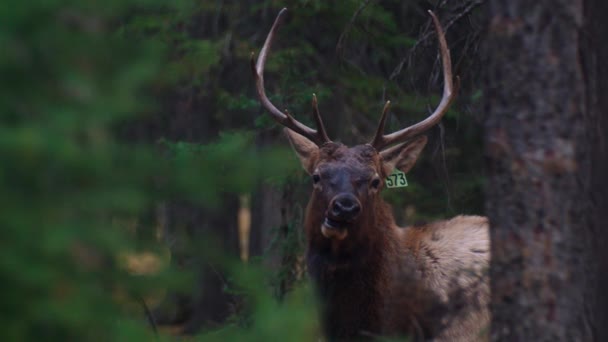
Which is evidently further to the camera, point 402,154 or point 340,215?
point 402,154

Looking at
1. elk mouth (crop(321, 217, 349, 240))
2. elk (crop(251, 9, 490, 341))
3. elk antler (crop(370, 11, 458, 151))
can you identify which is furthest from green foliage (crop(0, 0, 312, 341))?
elk antler (crop(370, 11, 458, 151))

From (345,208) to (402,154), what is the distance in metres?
1.49

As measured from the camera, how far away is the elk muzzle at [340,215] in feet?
23.0

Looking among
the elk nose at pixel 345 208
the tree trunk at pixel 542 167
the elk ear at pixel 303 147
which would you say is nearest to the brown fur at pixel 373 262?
the elk nose at pixel 345 208

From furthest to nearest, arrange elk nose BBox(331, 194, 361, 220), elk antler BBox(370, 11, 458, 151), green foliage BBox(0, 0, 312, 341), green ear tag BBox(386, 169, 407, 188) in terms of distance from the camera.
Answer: green ear tag BBox(386, 169, 407, 188) → elk antler BBox(370, 11, 458, 151) → elk nose BBox(331, 194, 361, 220) → green foliage BBox(0, 0, 312, 341)

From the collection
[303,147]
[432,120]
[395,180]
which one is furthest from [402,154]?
[303,147]

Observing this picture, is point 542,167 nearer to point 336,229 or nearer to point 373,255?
point 336,229

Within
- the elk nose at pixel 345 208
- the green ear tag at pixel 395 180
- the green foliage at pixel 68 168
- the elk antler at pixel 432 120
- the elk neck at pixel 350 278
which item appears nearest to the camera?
the green foliage at pixel 68 168

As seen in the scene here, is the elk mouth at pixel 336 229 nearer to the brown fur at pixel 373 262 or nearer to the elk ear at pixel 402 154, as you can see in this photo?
the brown fur at pixel 373 262

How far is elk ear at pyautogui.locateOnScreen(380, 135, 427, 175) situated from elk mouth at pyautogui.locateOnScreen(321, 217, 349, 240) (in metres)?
1.24

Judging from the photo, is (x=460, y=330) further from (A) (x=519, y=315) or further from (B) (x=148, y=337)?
(B) (x=148, y=337)

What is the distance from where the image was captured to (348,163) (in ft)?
24.8

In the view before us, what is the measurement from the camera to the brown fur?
7.18 meters

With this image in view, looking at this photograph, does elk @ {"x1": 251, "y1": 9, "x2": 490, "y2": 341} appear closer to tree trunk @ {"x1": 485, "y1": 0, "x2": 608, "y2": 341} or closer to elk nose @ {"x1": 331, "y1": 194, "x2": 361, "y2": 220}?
elk nose @ {"x1": 331, "y1": 194, "x2": 361, "y2": 220}
